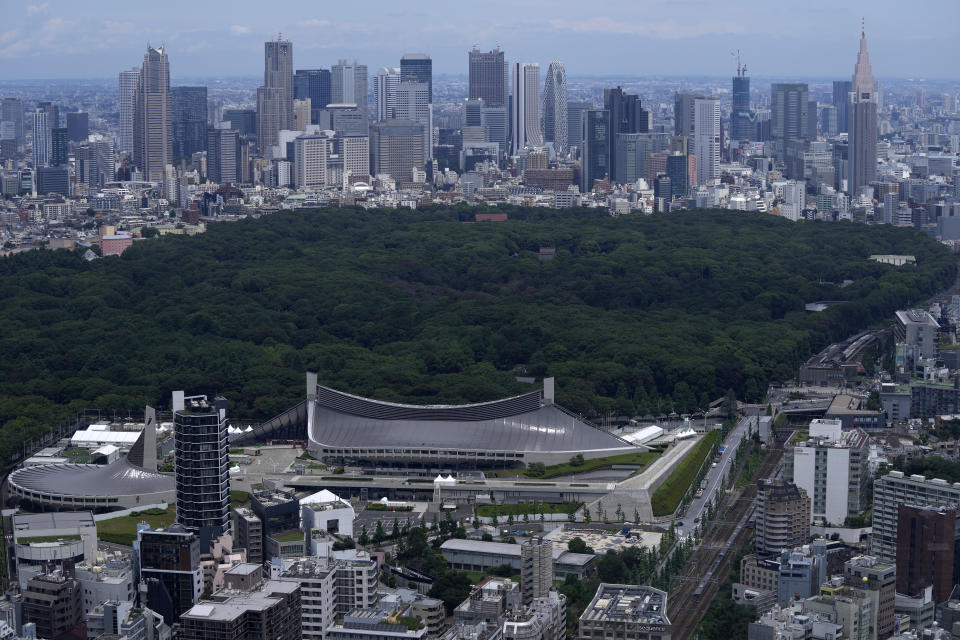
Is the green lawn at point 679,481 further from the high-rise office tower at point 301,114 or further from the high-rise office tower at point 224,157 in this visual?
the high-rise office tower at point 301,114

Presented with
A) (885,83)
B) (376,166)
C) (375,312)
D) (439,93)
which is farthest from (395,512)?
(885,83)

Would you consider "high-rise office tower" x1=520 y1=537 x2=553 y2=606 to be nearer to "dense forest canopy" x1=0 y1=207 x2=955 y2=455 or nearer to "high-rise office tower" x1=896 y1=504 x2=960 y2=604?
"high-rise office tower" x1=896 y1=504 x2=960 y2=604

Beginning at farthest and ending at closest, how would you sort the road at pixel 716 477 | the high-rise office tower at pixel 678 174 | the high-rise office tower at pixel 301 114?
the high-rise office tower at pixel 301 114 < the high-rise office tower at pixel 678 174 < the road at pixel 716 477

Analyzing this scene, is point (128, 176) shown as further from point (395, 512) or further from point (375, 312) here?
point (395, 512)

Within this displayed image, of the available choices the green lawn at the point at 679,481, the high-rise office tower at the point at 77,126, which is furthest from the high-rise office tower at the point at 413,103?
the green lawn at the point at 679,481

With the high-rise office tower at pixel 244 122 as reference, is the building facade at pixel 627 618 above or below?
below

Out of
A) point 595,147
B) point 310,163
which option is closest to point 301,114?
point 310,163
